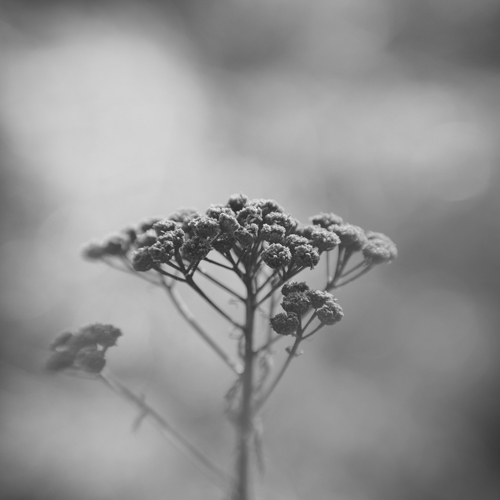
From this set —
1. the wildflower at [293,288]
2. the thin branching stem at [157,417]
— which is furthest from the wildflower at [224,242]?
the thin branching stem at [157,417]

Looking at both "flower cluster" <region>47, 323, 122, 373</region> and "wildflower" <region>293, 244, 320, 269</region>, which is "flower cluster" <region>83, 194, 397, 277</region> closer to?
"wildflower" <region>293, 244, 320, 269</region>

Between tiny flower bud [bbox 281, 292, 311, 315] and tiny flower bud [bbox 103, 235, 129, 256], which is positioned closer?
tiny flower bud [bbox 281, 292, 311, 315]

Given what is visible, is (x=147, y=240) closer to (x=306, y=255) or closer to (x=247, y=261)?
(x=247, y=261)

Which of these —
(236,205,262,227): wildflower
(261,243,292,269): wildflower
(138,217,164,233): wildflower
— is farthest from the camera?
(138,217,164,233): wildflower

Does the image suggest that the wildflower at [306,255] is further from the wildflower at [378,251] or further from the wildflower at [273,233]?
the wildflower at [378,251]

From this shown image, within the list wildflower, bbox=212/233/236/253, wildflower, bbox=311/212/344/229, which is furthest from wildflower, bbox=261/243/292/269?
wildflower, bbox=311/212/344/229

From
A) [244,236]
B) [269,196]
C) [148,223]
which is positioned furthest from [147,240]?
[269,196]
